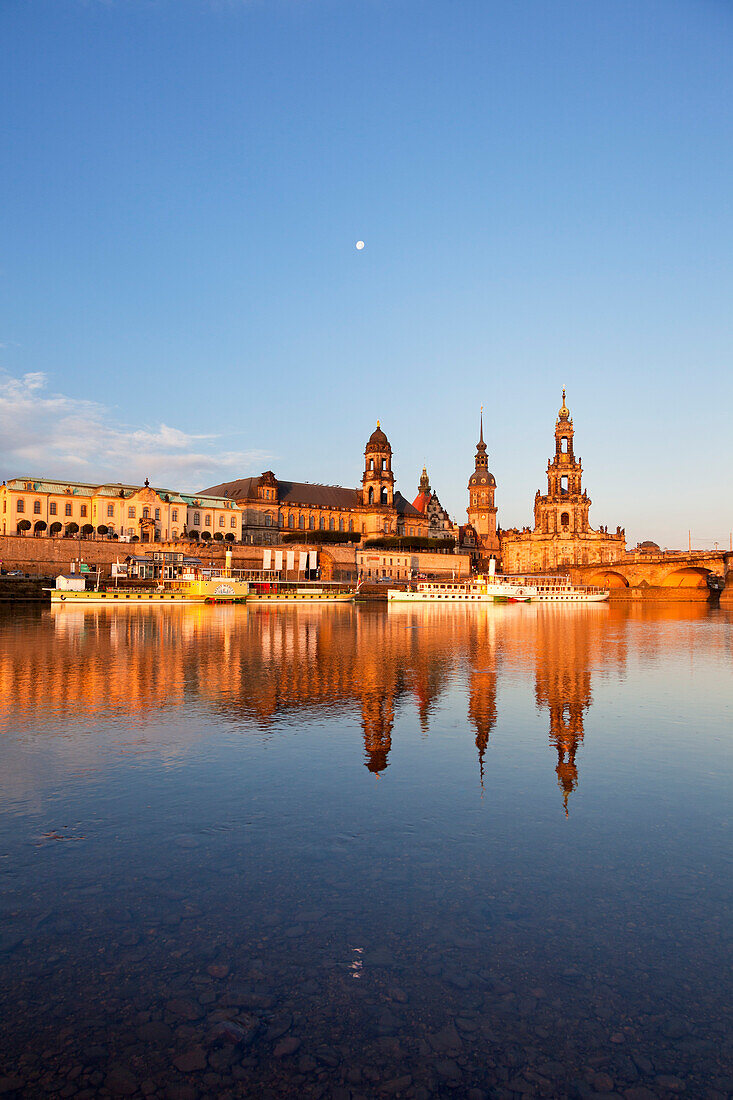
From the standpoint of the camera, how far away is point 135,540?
96375 mm

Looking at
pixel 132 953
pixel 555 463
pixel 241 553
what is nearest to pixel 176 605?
pixel 241 553

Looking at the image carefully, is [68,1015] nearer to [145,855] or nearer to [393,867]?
[145,855]

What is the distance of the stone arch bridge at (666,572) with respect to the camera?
110 metres

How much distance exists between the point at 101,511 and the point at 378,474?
54821 millimetres

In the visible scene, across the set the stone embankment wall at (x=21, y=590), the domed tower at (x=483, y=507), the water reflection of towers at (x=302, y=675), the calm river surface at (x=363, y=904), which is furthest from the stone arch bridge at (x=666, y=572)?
the calm river surface at (x=363, y=904)

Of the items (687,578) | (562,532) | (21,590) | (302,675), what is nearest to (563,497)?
(562,532)

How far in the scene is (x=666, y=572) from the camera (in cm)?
11894

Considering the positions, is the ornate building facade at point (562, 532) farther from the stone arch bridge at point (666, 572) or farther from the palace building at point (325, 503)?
the palace building at point (325, 503)

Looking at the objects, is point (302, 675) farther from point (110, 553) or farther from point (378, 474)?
point (378, 474)

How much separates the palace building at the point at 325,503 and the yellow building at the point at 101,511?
12763 mm

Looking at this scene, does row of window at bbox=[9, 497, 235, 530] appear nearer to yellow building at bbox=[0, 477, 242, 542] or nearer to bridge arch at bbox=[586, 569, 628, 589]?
yellow building at bbox=[0, 477, 242, 542]

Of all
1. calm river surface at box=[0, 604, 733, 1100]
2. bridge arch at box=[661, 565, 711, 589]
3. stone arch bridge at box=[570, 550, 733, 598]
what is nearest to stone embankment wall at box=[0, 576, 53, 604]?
calm river surface at box=[0, 604, 733, 1100]

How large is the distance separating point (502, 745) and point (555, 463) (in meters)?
160

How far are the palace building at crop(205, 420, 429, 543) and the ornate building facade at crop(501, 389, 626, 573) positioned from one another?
117ft
